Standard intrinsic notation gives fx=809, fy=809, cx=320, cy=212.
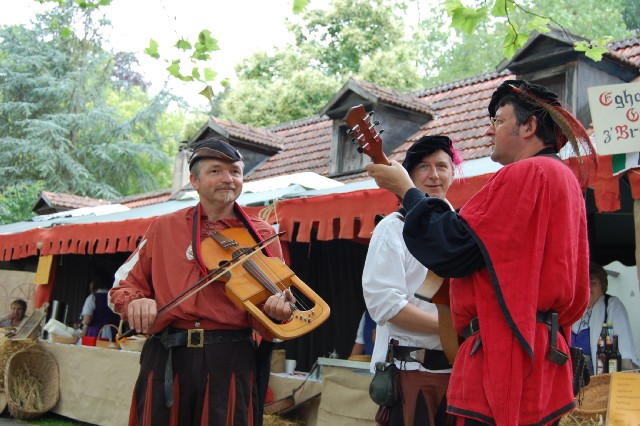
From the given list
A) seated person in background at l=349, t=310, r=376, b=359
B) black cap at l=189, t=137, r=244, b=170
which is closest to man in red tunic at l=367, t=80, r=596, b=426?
black cap at l=189, t=137, r=244, b=170

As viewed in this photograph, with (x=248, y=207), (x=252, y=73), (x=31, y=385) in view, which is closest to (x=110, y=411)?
(x=31, y=385)

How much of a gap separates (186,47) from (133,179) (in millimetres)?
28328

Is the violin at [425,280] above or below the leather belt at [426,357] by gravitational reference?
above

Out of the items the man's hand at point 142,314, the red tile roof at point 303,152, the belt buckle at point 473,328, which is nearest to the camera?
the belt buckle at point 473,328

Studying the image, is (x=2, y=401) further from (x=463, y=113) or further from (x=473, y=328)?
(x=463, y=113)

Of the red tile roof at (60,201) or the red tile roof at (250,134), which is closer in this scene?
the red tile roof at (250,134)

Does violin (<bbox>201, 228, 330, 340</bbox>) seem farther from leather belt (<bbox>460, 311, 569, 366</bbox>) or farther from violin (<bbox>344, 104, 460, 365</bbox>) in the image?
leather belt (<bbox>460, 311, 569, 366</bbox>)

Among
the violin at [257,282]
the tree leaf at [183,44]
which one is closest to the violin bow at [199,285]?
the violin at [257,282]

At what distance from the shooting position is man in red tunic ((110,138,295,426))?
357cm

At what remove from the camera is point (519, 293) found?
241cm

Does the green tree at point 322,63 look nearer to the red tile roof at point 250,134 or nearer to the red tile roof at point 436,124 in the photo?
the red tile roof at point 436,124

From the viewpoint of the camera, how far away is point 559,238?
2473 mm

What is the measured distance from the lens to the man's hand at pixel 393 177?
2832 mm

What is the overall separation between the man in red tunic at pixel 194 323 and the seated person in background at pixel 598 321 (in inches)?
115
